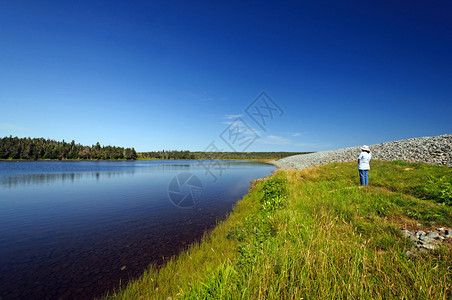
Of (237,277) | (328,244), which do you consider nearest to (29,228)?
(237,277)

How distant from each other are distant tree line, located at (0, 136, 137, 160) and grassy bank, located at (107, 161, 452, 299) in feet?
521

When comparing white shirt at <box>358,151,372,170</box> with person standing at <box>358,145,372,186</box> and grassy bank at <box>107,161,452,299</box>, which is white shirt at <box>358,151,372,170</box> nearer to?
person standing at <box>358,145,372,186</box>

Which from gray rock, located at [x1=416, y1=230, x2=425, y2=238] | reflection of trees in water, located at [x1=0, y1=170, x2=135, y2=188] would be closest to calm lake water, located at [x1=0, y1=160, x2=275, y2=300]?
gray rock, located at [x1=416, y1=230, x2=425, y2=238]

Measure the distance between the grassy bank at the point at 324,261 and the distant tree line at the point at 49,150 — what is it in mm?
158807

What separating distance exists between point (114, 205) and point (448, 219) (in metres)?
19.1

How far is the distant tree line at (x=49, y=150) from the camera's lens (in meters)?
108

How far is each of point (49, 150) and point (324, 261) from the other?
16553 centimetres

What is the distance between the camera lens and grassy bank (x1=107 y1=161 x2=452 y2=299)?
294 cm

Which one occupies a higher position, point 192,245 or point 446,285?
point 446,285

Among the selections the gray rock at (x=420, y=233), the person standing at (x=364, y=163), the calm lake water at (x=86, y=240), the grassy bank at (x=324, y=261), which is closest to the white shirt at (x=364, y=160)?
the person standing at (x=364, y=163)

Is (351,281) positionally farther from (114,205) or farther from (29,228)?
(114,205)

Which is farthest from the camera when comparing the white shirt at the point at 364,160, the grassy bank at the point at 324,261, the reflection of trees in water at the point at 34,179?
the reflection of trees in water at the point at 34,179

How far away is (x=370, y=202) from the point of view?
8086mm

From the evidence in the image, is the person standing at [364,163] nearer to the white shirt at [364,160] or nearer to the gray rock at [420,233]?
the white shirt at [364,160]
